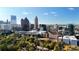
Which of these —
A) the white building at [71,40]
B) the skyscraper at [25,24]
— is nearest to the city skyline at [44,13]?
the skyscraper at [25,24]

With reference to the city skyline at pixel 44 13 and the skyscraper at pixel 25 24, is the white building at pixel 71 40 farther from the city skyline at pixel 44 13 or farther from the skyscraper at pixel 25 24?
the skyscraper at pixel 25 24

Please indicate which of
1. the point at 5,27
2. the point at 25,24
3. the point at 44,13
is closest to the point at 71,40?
the point at 44,13

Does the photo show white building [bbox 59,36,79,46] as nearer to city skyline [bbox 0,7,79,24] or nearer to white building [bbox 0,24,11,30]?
city skyline [bbox 0,7,79,24]

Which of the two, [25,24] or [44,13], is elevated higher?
[44,13]

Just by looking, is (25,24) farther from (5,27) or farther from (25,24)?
(5,27)
